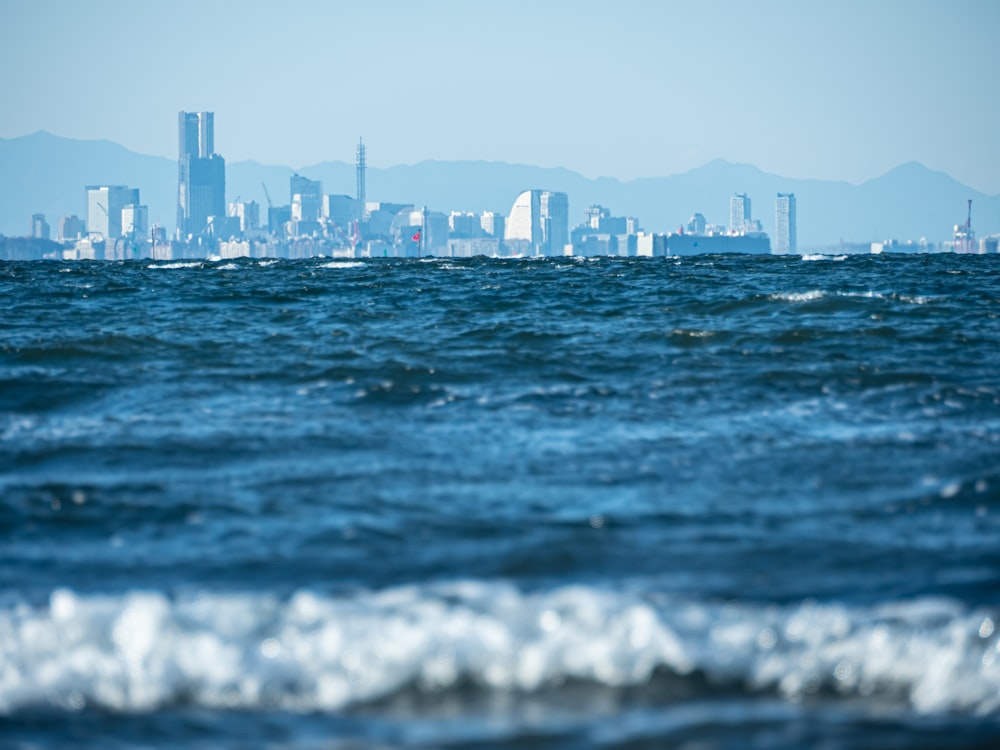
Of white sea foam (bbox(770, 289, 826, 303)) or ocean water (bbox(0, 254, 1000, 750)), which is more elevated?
white sea foam (bbox(770, 289, 826, 303))

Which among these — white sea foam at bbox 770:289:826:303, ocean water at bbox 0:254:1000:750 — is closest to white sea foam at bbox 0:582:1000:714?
ocean water at bbox 0:254:1000:750

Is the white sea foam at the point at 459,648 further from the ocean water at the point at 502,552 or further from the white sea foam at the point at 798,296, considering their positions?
the white sea foam at the point at 798,296

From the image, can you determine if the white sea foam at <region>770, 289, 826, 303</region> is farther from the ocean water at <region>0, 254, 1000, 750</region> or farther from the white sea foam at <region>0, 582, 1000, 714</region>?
the white sea foam at <region>0, 582, 1000, 714</region>

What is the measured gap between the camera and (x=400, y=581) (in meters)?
5.16

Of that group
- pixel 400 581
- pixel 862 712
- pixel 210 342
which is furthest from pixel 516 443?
pixel 210 342

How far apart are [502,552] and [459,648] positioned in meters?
1.06

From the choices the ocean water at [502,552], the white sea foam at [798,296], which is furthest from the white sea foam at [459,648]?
the white sea foam at [798,296]

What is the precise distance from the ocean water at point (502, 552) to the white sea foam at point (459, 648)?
13mm

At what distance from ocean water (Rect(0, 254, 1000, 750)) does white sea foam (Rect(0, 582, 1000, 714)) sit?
13 mm

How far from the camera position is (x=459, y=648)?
452 cm

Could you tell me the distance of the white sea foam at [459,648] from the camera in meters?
4.29

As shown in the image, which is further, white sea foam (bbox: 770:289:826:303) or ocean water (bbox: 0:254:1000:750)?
white sea foam (bbox: 770:289:826:303)

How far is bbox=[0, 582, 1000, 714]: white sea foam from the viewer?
4293 mm

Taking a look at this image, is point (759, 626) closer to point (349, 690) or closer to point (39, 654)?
point (349, 690)
